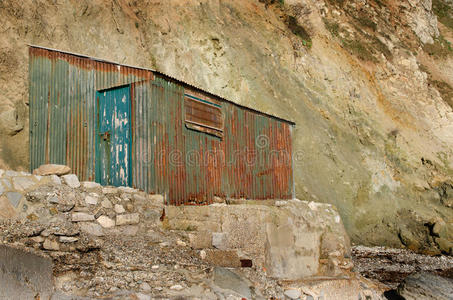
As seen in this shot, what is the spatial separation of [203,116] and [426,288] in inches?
299

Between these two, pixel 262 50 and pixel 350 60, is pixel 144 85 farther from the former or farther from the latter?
pixel 350 60

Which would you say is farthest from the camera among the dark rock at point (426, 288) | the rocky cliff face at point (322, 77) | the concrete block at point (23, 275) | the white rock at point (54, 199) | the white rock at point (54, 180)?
the rocky cliff face at point (322, 77)

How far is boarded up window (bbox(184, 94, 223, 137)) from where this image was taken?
12164 mm

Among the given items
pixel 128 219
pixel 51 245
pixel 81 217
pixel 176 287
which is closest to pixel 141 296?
pixel 176 287

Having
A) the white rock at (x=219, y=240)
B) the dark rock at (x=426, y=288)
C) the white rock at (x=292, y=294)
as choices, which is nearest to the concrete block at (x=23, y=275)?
the white rock at (x=219, y=240)

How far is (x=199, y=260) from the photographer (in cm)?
831

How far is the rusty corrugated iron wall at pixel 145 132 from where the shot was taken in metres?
10.8

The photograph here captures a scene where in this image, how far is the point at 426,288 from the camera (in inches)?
431

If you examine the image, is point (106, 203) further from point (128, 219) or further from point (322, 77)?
point (322, 77)

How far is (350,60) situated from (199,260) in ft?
68.1

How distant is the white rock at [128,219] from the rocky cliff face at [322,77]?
26.8ft

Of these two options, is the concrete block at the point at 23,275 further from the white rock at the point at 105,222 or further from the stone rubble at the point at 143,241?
the white rock at the point at 105,222

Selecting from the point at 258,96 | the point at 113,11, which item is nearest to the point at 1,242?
the point at 113,11

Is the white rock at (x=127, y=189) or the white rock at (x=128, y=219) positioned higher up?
the white rock at (x=127, y=189)
